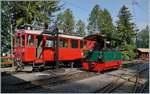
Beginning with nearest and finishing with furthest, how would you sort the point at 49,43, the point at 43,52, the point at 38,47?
1. the point at 38,47
2. the point at 43,52
3. the point at 49,43

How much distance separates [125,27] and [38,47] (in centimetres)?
5758

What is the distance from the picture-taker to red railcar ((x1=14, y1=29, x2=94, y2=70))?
23844mm

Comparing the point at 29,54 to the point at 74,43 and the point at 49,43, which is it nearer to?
the point at 49,43

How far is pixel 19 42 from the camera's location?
79.7ft

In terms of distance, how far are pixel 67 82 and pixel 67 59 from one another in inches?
393

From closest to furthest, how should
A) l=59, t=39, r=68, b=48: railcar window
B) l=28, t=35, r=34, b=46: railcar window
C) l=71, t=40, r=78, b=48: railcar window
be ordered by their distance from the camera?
l=28, t=35, r=34, b=46: railcar window, l=59, t=39, r=68, b=48: railcar window, l=71, t=40, r=78, b=48: railcar window

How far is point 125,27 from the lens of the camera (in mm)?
80000

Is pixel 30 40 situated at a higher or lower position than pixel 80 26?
lower

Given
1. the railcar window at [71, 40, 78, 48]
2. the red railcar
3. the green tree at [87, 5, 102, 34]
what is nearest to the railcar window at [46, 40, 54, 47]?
the red railcar

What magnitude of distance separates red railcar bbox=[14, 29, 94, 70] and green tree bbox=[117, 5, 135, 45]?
171 ft

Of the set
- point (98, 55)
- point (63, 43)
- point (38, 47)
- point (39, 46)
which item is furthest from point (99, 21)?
point (38, 47)

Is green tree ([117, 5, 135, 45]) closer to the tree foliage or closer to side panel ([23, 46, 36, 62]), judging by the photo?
the tree foliage

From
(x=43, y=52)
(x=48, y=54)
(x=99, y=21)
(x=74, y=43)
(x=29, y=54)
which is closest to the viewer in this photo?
(x=29, y=54)

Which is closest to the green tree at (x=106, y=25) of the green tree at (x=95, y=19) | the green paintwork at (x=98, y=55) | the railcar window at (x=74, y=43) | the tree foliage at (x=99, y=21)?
the tree foliage at (x=99, y=21)
